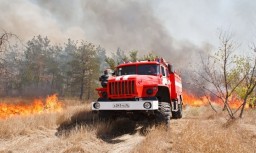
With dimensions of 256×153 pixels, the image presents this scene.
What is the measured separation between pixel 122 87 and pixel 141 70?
74.4 inches

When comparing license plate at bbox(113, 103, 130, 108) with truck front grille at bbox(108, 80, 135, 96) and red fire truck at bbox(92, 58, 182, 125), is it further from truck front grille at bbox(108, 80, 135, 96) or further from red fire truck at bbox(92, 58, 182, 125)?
truck front grille at bbox(108, 80, 135, 96)

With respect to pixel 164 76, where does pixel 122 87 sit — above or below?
below

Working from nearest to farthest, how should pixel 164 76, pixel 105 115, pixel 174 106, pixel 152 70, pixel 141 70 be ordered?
pixel 105 115 < pixel 152 70 < pixel 141 70 < pixel 164 76 < pixel 174 106

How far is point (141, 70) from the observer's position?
1204 cm

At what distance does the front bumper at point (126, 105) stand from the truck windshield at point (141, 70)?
2226mm

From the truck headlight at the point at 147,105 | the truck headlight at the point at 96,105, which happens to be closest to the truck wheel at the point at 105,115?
the truck headlight at the point at 96,105

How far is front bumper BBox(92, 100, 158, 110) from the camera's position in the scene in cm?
969

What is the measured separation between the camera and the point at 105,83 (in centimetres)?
1127

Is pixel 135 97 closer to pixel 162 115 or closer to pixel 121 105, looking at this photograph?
pixel 121 105

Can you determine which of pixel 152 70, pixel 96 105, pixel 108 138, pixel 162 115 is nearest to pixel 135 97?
pixel 162 115

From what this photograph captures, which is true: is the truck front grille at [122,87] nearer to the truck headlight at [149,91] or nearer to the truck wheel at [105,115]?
the truck headlight at [149,91]

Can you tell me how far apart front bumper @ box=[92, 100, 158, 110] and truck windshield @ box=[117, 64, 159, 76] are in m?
2.23

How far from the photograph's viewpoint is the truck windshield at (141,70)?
1182cm

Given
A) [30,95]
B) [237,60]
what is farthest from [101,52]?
[237,60]
